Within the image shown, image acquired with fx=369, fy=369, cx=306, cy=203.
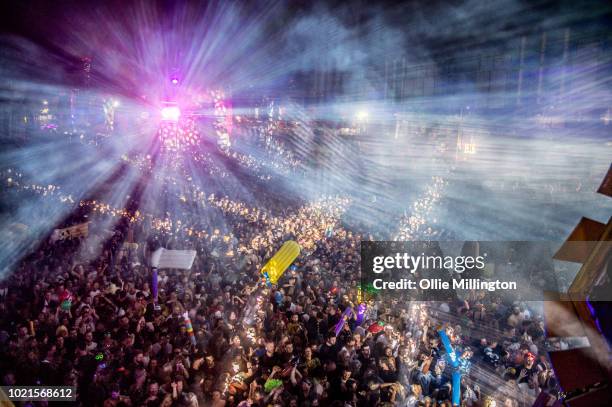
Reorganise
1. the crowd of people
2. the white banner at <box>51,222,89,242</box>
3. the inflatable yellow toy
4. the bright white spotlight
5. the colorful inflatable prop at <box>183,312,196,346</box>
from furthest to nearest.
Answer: the bright white spotlight, the white banner at <box>51,222,89,242</box>, the inflatable yellow toy, the colorful inflatable prop at <box>183,312,196,346</box>, the crowd of people

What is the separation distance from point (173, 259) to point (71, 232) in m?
3.69

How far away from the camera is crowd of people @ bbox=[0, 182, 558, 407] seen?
4426mm

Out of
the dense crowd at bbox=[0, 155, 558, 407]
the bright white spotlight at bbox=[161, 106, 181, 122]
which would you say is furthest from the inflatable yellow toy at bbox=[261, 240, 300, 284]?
the bright white spotlight at bbox=[161, 106, 181, 122]

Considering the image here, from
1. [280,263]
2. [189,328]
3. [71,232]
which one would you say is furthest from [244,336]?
[71,232]

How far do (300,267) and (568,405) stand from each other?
280 inches

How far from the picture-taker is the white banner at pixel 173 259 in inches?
316

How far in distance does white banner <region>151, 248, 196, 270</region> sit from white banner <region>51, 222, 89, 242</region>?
302 centimetres

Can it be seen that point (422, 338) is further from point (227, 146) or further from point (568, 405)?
point (227, 146)

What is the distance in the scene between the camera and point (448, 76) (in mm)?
29875

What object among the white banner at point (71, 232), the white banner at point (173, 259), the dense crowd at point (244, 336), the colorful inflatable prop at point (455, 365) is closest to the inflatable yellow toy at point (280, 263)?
the dense crowd at point (244, 336)

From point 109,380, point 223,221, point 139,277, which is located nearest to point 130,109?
point 223,221

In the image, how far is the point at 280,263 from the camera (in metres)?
8.30

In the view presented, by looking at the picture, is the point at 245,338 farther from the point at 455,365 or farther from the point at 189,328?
the point at 455,365

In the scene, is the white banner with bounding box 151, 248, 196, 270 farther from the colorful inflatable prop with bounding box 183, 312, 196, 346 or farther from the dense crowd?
the colorful inflatable prop with bounding box 183, 312, 196, 346
